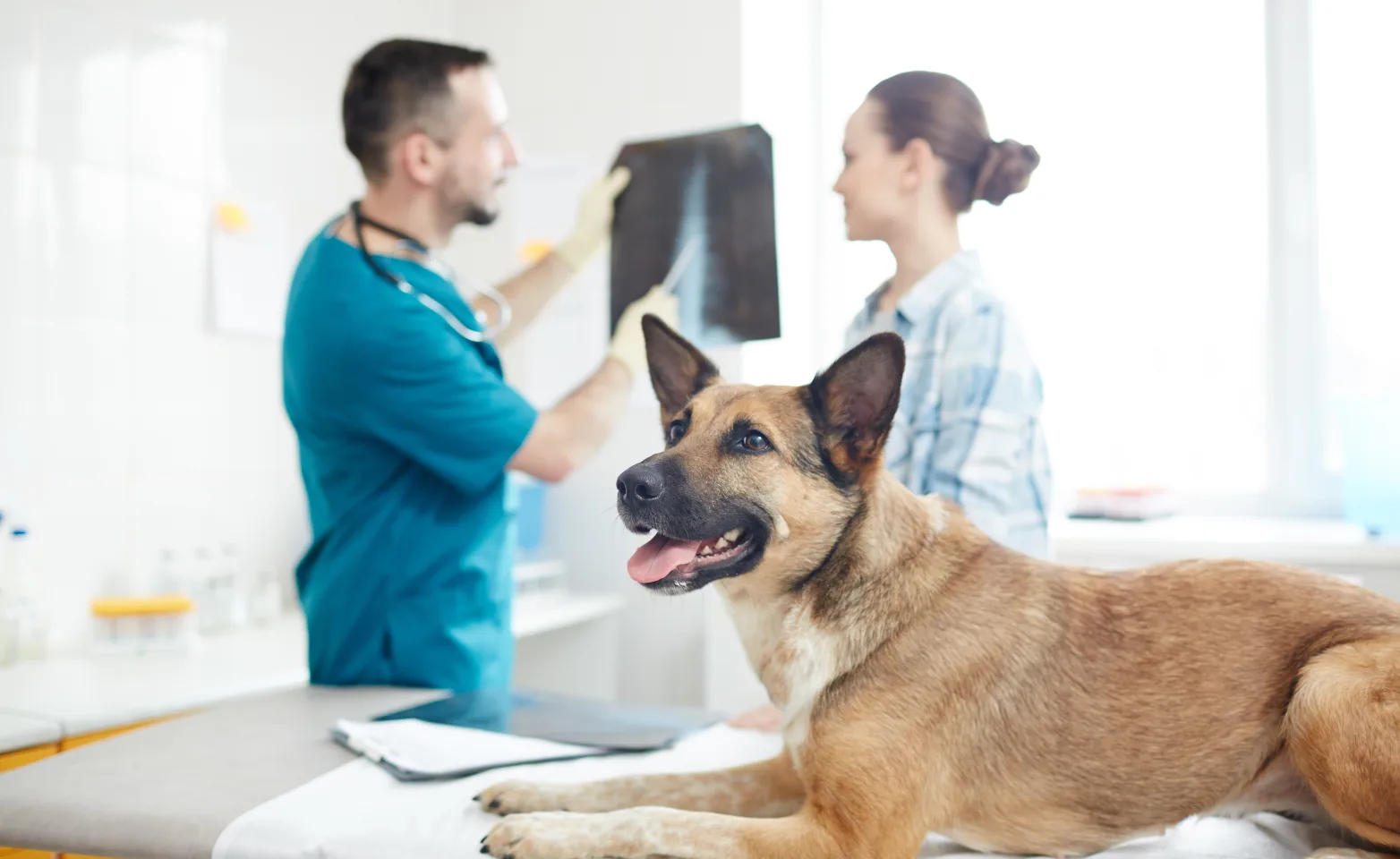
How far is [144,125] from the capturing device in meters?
2.50

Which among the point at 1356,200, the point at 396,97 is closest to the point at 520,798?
the point at 396,97

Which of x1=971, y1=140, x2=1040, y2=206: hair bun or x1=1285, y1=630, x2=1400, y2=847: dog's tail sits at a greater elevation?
x1=971, y1=140, x2=1040, y2=206: hair bun

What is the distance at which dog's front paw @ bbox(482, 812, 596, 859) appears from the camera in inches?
39.9

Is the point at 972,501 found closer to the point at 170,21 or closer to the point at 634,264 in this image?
the point at 634,264

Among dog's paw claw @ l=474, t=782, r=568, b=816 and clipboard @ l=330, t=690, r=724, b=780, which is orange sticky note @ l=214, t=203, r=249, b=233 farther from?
dog's paw claw @ l=474, t=782, r=568, b=816

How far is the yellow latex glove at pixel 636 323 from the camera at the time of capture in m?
1.59

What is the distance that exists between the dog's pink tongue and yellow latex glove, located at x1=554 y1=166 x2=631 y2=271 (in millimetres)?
900

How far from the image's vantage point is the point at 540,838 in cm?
102

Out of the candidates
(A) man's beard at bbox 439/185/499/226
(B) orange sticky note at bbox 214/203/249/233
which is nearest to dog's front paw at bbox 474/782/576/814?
(A) man's beard at bbox 439/185/499/226

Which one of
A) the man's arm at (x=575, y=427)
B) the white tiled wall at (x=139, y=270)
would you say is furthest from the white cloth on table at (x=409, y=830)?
the white tiled wall at (x=139, y=270)

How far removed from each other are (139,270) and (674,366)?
1.86 metres

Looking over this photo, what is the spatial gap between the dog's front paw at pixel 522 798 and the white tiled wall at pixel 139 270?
5.36ft

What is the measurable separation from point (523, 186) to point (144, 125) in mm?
936

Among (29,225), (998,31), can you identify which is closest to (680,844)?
(998,31)
